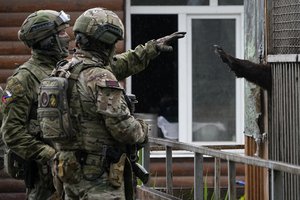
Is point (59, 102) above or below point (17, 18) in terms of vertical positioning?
below

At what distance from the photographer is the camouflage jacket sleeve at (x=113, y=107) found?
646cm

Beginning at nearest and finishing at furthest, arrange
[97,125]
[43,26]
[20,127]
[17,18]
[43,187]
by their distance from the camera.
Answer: [97,125] → [20,127] → [43,187] → [43,26] → [17,18]

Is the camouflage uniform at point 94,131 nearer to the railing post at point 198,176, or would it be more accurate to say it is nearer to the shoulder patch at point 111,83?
the shoulder patch at point 111,83

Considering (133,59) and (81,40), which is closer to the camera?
(81,40)

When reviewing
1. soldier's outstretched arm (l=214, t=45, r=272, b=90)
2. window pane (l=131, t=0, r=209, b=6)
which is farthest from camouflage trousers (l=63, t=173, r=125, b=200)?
window pane (l=131, t=0, r=209, b=6)

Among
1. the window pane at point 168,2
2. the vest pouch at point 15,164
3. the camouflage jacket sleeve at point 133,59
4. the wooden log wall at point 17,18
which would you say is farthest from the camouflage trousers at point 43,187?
the window pane at point 168,2

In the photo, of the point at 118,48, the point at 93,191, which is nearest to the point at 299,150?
the point at 93,191

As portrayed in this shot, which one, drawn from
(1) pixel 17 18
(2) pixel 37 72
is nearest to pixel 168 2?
(1) pixel 17 18

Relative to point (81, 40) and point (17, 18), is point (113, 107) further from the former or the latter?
point (17, 18)

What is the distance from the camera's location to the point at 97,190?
21.8ft

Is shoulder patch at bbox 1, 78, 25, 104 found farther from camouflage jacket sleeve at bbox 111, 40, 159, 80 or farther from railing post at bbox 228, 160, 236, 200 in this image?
railing post at bbox 228, 160, 236, 200

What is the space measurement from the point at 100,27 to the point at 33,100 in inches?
46.0

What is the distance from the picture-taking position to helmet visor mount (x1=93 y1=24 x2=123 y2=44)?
22.1 feet

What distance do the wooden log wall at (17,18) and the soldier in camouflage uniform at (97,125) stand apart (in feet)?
21.2
